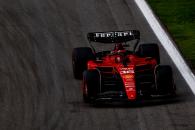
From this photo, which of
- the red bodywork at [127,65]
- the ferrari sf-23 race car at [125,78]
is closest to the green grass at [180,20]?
the red bodywork at [127,65]

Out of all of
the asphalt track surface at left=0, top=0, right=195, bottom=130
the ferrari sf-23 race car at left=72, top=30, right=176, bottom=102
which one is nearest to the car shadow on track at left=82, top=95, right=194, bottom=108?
the asphalt track surface at left=0, top=0, right=195, bottom=130

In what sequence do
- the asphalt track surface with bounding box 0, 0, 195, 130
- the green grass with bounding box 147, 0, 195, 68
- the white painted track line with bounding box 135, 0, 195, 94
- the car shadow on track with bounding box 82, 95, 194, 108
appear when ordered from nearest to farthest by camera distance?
the asphalt track surface with bounding box 0, 0, 195, 130 < the car shadow on track with bounding box 82, 95, 194, 108 < the white painted track line with bounding box 135, 0, 195, 94 < the green grass with bounding box 147, 0, 195, 68

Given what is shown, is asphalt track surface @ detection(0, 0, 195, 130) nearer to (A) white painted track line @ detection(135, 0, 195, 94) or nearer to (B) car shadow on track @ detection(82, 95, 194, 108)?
(B) car shadow on track @ detection(82, 95, 194, 108)

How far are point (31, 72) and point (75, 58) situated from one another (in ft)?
3.63

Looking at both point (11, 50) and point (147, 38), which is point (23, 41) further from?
point (147, 38)

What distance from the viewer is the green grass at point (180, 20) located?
23062 mm

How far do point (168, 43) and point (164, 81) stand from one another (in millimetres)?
4875

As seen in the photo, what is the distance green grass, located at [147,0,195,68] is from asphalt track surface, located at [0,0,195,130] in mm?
651

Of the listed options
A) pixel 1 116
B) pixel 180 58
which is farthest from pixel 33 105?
pixel 180 58

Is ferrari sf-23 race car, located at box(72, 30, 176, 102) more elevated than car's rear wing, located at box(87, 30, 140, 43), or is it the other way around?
car's rear wing, located at box(87, 30, 140, 43)

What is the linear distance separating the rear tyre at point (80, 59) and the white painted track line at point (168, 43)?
2.07 metres

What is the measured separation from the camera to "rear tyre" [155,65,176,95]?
60.2ft

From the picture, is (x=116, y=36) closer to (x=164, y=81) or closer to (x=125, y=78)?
(x=125, y=78)

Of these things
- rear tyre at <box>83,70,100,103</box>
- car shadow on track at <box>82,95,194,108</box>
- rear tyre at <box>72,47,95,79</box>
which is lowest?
car shadow on track at <box>82,95,194,108</box>
